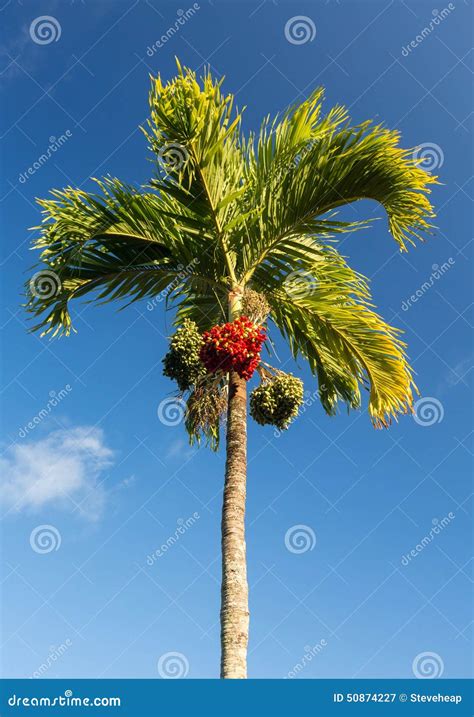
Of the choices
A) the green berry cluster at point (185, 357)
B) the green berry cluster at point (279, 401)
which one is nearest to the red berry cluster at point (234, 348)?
the green berry cluster at point (185, 357)

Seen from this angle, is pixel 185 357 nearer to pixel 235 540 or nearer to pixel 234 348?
pixel 234 348

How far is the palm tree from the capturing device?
26.5 feet

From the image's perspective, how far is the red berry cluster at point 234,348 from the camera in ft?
25.6

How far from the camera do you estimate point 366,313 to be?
8562 mm

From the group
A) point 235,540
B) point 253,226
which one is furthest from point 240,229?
point 235,540

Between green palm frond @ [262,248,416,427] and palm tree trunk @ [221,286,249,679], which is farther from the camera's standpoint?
green palm frond @ [262,248,416,427]

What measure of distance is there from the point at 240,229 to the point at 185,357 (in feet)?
6.13

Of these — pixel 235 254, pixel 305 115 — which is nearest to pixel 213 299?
pixel 235 254

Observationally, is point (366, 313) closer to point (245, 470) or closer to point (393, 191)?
point (393, 191)

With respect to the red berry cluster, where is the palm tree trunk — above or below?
below

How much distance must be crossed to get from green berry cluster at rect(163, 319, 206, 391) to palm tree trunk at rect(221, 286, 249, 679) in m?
0.47

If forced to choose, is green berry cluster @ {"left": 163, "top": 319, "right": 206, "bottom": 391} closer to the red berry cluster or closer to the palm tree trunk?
the red berry cluster

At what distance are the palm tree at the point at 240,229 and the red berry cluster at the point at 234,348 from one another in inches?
10.5

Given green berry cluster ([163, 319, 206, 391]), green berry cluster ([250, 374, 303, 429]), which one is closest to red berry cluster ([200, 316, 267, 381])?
green berry cluster ([163, 319, 206, 391])
